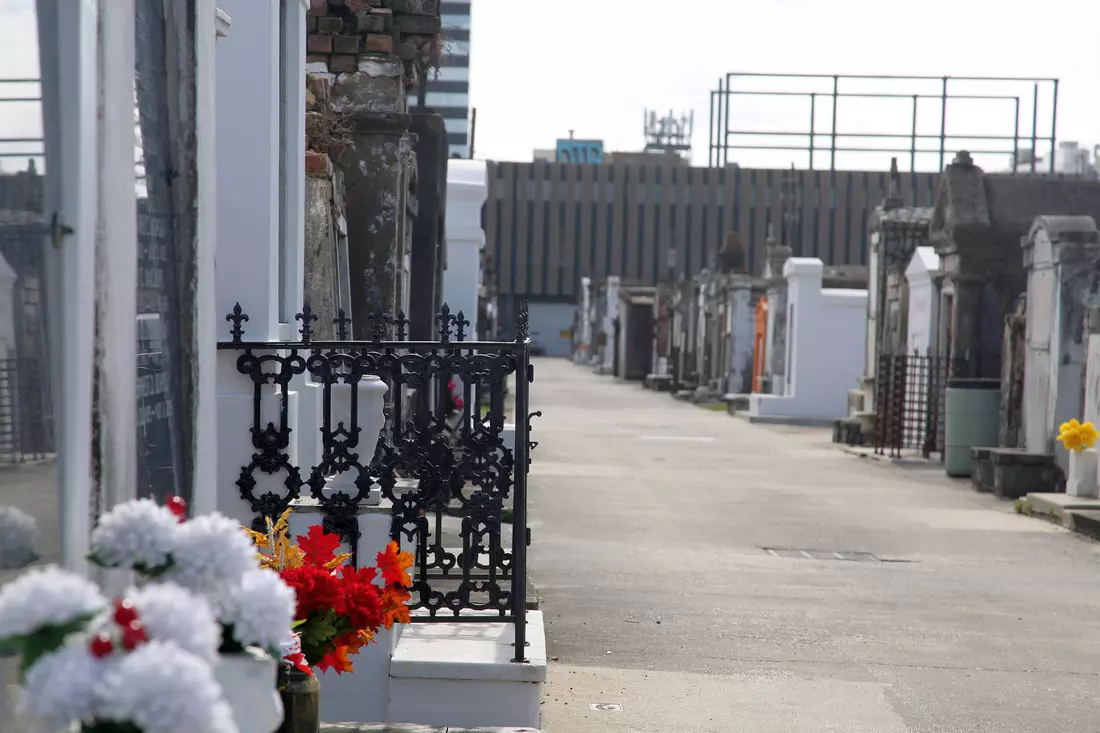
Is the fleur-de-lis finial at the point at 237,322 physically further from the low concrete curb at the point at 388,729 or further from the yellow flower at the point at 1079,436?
the yellow flower at the point at 1079,436

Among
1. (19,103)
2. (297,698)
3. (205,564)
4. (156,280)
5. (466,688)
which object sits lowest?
(466,688)

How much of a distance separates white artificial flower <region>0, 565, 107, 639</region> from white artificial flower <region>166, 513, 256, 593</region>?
0.29 meters

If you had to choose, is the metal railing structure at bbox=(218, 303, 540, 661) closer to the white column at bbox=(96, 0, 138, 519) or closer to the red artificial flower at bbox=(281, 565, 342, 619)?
the red artificial flower at bbox=(281, 565, 342, 619)

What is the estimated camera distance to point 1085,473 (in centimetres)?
1529

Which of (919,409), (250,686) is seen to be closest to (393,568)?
(250,686)

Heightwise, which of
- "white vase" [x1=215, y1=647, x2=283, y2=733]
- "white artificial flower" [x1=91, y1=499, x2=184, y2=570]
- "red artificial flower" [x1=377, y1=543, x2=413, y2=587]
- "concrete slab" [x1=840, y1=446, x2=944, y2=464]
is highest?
"white artificial flower" [x1=91, y1=499, x2=184, y2=570]

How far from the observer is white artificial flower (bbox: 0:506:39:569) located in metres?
3.04

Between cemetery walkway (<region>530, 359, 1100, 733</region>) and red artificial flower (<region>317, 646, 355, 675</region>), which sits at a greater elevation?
red artificial flower (<region>317, 646, 355, 675</region>)

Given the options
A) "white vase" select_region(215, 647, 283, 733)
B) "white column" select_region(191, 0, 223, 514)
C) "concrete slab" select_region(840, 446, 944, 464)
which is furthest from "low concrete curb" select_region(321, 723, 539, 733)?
"concrete slab" select_region(840, 446, 944, 464)

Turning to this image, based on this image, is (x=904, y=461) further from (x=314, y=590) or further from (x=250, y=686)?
(x=250, y=686)

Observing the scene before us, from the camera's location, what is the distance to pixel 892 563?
1193cm

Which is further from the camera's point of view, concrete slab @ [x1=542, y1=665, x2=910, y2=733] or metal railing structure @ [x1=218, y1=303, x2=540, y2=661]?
concrete slab @ [x1=542, y1=665, x2=910, y2=733]

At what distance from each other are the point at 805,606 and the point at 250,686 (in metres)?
7.41

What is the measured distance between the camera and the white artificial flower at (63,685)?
213cm
